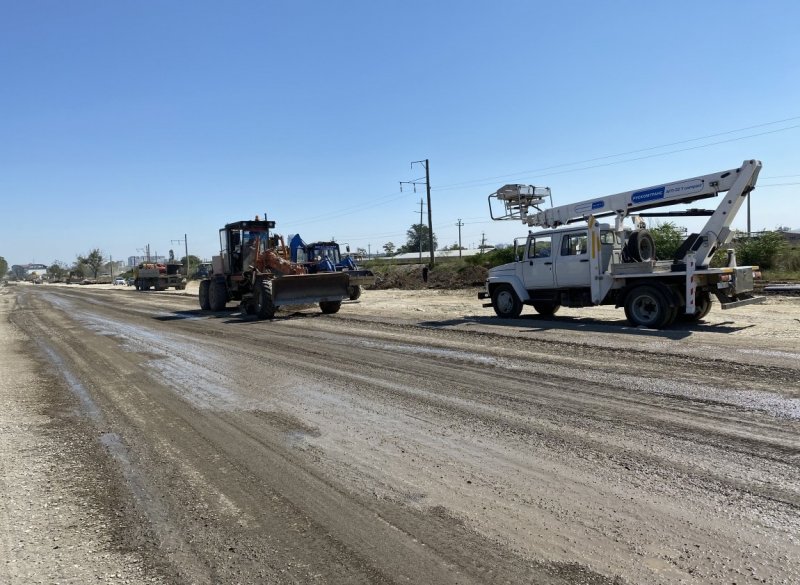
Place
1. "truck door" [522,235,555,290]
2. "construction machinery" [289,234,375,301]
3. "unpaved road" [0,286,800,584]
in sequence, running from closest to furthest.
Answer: "unpaved road" [0,286,800,584] → "truck door" [522,235,555,290] → "construction machinery" [289,234,375,301]

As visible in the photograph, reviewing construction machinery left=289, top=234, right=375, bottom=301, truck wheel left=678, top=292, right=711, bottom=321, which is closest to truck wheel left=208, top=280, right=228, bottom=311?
construction machinery left=289, top=234, right=375, bottom=301

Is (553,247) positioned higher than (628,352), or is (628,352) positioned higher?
(553,247)

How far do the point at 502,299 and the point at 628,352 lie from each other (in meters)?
6.39

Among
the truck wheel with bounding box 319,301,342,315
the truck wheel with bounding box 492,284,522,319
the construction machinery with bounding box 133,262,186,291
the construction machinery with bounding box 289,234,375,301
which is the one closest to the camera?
the truck wheel with bounding box 492,284,522,319

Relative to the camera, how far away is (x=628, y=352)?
9.92 m

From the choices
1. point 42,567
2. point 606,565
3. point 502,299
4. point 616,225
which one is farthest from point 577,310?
point 42,567

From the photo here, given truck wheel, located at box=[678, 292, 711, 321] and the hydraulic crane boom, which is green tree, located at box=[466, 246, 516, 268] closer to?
the hydraulic crane boom

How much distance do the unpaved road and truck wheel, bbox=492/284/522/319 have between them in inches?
211

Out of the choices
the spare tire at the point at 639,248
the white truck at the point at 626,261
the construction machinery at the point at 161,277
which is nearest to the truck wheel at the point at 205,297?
the white truck at the point at 626,261

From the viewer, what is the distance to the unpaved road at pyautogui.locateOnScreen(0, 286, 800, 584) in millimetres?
3432

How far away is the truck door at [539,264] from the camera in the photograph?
587 inches

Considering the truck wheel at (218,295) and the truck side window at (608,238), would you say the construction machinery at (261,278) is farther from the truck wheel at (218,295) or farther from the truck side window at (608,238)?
the truck side window at (608,238)

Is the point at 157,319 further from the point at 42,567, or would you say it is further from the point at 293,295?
the point at 42,567

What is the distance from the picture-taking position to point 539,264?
15.1m
